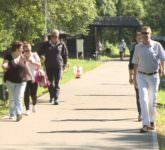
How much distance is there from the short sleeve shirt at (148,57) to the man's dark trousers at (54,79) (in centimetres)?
502

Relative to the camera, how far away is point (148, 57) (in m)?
12.0

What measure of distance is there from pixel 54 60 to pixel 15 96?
12.1 feet

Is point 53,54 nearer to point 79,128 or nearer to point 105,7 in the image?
point 79,128

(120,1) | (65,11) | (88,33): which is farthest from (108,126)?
(120,1)

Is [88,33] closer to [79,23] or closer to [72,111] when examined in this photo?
[79,23]

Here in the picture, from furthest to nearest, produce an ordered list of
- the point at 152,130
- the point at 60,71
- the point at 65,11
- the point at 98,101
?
the point at 65,11 → the point at 98,101 → the point at 60,71 → the point at 152,130

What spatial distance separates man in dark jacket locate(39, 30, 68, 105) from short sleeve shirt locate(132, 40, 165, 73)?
502 cm

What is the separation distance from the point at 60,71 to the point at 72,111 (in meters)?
1.95

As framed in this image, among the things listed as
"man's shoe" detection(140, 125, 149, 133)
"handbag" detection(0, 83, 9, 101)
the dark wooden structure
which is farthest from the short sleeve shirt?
the dark wooden structure

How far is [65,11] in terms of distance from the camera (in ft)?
129

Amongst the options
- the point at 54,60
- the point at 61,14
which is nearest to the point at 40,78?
the point at 54,60

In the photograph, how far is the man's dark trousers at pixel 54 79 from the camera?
16.9m

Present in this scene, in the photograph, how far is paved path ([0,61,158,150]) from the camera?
405 inches

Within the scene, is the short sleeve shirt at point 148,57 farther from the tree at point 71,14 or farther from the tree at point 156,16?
the tree at point 156,16
